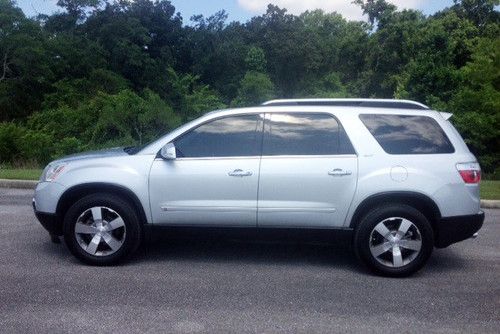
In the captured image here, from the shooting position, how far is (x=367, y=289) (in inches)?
252

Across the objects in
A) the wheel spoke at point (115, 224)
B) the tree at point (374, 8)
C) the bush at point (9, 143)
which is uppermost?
the tree at point (374, 8)

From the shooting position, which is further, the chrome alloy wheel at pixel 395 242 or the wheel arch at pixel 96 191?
the wheel arch at pixel 96 191

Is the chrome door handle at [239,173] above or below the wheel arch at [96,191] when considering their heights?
above

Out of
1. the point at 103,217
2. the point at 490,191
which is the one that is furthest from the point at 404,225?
the point at 490,191

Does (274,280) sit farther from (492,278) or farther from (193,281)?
(492,278)

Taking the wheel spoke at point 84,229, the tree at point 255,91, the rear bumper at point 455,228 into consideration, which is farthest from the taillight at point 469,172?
the tree at point 255,91

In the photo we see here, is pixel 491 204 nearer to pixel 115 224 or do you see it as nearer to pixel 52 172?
pixel 115 224

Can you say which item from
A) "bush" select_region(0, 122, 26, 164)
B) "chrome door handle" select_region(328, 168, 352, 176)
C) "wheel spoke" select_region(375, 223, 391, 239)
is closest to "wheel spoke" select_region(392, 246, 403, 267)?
"wheel spoke" select_region(375, 223, 391, 239)

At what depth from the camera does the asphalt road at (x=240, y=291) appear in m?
5.35

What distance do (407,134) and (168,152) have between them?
2.55m

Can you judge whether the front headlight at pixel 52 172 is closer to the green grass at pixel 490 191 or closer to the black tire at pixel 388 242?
the black tire at pixel 388 242

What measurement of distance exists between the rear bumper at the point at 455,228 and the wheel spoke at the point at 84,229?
143 inches

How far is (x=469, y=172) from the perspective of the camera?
22.5 feet

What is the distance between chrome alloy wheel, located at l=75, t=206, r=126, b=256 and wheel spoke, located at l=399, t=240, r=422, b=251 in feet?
9.62
